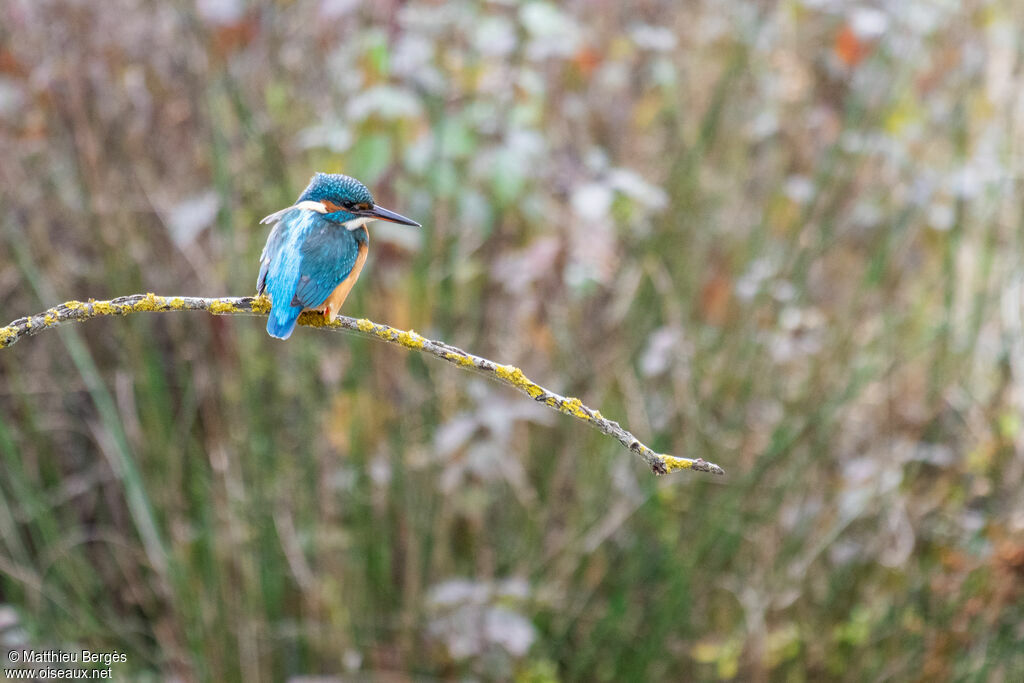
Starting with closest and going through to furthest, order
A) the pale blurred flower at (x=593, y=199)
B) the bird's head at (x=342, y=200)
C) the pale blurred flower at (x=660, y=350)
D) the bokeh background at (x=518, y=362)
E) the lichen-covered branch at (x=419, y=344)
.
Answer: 1. the lichen-covered branch at (x=419, y=344)
2. the bird's head at (x=342, y=200)
3. the pale blurred flower at (x=593, y=199)
4. the pale blurred flower at (x=660, y=350)
5. the bokeh background at (x=518, y=362)

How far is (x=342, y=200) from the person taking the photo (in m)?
1.38

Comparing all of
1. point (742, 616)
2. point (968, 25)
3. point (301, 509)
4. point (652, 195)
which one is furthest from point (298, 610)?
point (968, 25)

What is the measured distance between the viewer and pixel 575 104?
10.2ft

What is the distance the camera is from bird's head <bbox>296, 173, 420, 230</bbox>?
1354mm

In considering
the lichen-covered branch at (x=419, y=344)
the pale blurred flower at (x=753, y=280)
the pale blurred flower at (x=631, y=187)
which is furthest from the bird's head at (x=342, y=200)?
the pale blurred flower at (x=753, y=280)

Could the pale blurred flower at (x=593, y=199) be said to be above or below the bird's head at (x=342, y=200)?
above

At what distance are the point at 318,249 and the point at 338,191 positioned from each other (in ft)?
0.30

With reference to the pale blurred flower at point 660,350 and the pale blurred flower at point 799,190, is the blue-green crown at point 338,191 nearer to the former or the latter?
the pale blurred flower at point 660,350

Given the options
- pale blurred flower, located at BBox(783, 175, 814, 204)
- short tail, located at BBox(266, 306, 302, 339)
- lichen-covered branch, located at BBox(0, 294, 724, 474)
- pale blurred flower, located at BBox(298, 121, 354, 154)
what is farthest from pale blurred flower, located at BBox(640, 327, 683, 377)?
lichen-covered branch, located at BBox(0, 294, 724, 474)

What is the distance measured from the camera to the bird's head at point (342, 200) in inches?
53.3

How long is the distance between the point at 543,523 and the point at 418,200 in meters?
1.07

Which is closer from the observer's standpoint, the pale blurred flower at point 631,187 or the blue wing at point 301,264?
the blue wing at point 301,264

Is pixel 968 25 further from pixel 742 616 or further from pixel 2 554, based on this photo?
pixel 2 554

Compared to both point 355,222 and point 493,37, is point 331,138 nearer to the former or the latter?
point 493,37
